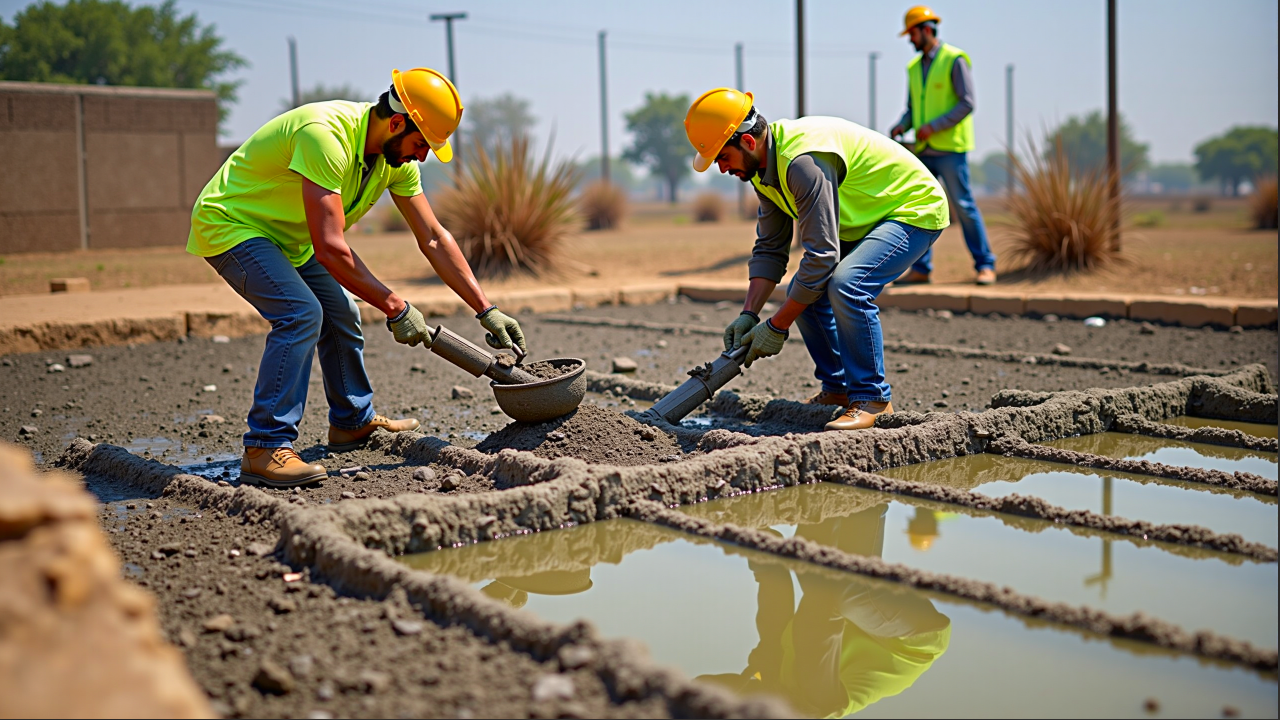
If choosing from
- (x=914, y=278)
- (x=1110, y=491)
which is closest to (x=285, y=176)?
(x=1110, y=491)

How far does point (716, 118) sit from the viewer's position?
3.86m

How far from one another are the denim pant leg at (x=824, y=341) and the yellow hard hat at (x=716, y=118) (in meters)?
0.88

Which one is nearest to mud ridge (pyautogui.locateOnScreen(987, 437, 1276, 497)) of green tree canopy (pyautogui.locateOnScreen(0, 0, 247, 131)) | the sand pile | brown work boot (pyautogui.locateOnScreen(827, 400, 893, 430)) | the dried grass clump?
brown work boot (pyautogui.locateOnScreen(827, 400, 893, 430))

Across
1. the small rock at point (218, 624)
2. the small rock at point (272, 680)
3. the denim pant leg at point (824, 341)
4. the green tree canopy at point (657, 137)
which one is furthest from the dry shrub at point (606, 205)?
the green tree canopy at point (657, 137)

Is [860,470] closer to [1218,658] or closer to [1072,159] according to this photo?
[1218,658]

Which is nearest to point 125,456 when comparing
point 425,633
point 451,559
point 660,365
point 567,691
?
point 451,559

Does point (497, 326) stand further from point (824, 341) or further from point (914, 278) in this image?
point (914, 278)

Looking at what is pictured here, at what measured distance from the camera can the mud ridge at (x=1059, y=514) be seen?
2.81 metres

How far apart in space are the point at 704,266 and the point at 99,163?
839cm

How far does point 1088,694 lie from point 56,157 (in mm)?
14700

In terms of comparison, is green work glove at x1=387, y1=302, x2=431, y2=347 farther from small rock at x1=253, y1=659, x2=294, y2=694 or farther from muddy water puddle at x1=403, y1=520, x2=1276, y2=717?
small rock at x1=253, y1=659, x2=294, y2=694

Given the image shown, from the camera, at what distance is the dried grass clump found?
8773 mm

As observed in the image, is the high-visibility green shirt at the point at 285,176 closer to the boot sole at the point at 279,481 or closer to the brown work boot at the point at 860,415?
the boot sole at the point at 279,481

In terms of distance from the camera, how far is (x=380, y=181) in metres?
3.88
